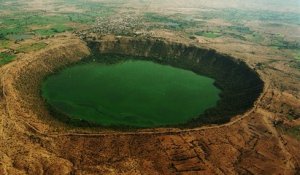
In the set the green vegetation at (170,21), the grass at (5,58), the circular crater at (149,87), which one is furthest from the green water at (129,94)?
the green vegetation at (170,21)

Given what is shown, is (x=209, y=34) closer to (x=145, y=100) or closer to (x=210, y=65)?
(x=210, y=65)

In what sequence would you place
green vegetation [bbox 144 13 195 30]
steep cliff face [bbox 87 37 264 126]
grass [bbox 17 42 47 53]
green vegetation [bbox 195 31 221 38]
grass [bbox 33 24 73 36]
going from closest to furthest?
steep cliff face [bbox 87 37 264 126]
grass [bbox 17 42 47 53]
grass [bbox 33 24 73 36]
green vegetation [bbox 195 31 221 38]
green vegetation [bbox 144 13 195 30]

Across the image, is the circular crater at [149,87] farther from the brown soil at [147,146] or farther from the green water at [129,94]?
the brown soil at [147,146]

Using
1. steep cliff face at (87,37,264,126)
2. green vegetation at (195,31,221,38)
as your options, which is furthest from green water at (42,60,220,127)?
green vegetation at (195,31,221,38)

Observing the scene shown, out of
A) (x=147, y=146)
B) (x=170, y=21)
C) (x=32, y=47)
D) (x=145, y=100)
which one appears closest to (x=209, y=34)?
(x=170, y=21)

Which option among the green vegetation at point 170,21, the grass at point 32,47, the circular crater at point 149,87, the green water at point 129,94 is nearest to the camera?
the circular crater at point 149,87

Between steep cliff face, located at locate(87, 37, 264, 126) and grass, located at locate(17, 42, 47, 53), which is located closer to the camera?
steep cliff face, located at locate(87, 37, 264, 126)

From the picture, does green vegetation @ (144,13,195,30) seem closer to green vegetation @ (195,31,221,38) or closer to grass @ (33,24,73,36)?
green vegetation @ (195,31,221,38)
